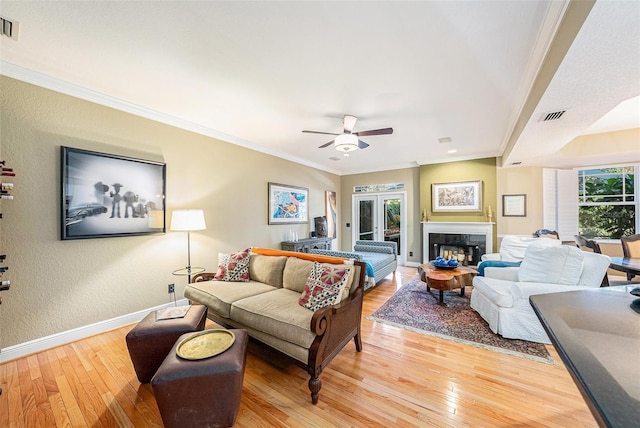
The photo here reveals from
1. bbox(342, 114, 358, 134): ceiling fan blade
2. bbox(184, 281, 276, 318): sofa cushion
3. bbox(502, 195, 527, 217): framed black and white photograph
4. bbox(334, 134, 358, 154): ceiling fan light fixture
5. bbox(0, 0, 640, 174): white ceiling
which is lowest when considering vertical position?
bbox(184, 281, 276, 318): sofa cushion

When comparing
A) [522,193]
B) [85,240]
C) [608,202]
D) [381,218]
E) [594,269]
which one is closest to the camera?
[594,269]

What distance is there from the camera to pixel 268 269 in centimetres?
307

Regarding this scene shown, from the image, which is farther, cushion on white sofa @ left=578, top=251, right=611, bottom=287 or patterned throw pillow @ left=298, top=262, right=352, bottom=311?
cushion on white sofa @ left=578, top=251, right=611, bottom=287

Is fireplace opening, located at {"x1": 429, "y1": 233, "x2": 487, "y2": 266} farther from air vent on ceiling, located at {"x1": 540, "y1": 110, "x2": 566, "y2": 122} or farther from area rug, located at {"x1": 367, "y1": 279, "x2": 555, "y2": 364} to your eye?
air vent on ceiling, located at {"x1": 540, "y1": 110, "x2": 566, "y2": 122}

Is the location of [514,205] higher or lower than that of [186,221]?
higher

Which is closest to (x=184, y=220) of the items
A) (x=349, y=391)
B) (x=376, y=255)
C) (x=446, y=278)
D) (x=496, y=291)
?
(x=349, y=391)

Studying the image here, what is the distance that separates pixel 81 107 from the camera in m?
2.67

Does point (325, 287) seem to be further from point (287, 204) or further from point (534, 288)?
point (287, 204)

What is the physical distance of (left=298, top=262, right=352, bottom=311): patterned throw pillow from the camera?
84.8 inches

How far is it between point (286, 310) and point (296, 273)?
69cm

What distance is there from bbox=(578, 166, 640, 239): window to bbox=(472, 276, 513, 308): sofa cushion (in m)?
4.02

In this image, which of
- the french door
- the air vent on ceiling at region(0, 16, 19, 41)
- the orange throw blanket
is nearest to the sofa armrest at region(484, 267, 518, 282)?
the orange throw blanket

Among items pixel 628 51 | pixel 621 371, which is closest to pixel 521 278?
pixel 628 51

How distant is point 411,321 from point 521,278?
1324 millimetres
